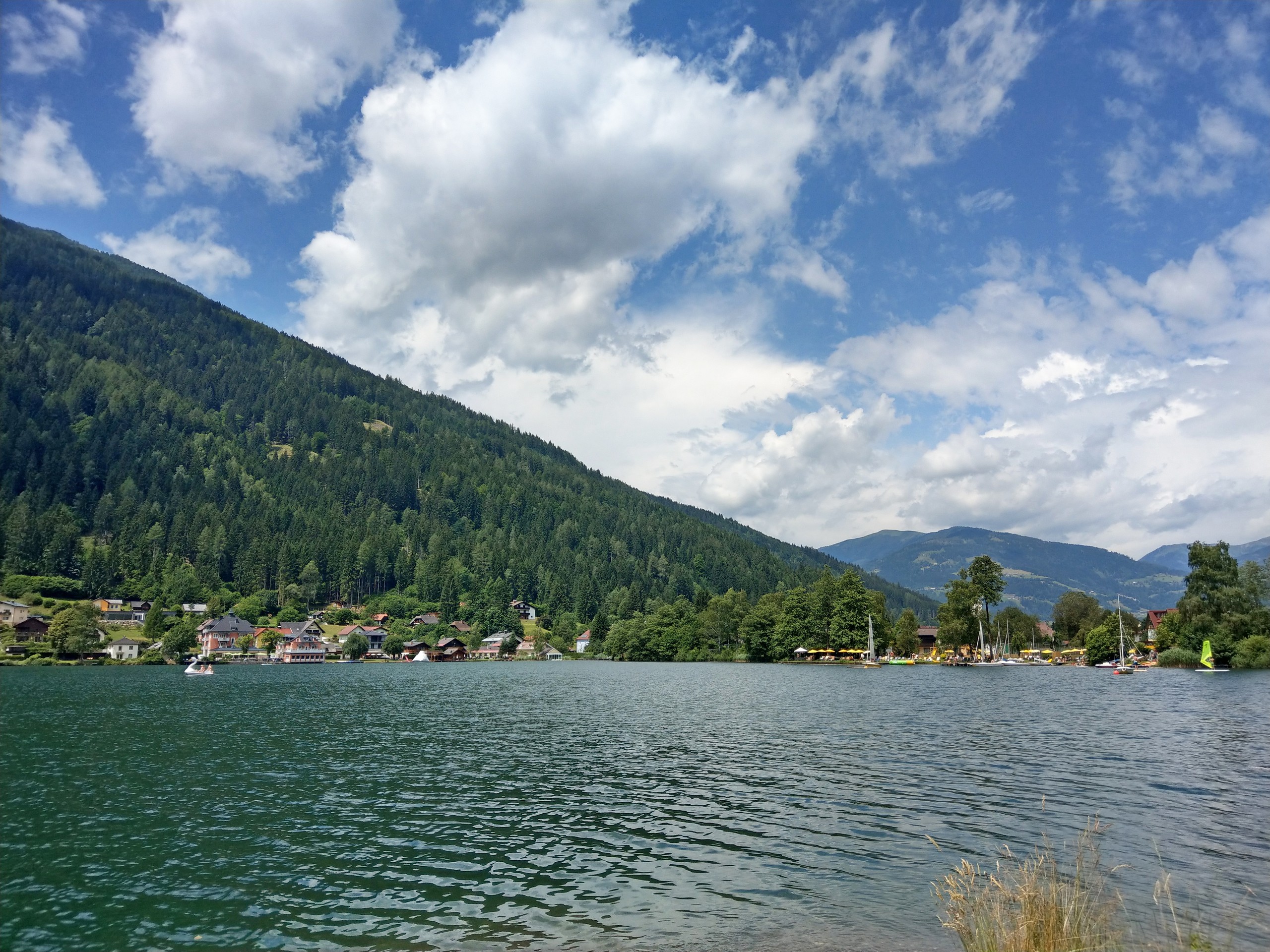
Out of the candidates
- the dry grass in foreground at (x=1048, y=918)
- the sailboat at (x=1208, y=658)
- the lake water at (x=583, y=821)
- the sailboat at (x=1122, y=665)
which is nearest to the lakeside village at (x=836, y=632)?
the sailboat at (x=1208, y=658)

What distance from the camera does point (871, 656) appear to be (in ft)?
501

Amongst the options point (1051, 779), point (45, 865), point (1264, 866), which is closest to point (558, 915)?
point (45, 865)

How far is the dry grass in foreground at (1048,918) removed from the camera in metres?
12.2

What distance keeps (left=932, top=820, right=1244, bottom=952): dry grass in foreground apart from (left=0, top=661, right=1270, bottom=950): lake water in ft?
3.53

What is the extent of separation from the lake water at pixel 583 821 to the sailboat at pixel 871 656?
303 feet

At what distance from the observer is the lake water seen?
16.1 metres

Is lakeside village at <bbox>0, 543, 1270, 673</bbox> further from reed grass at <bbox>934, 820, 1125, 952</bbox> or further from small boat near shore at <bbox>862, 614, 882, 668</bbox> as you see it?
reed grass at <bbox>934, 820, 1125, 952</bbox>

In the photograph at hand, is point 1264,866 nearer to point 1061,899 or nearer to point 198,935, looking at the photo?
point 1061,899

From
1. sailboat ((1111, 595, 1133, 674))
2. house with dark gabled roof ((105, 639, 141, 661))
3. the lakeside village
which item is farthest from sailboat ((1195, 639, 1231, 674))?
house with dark gabled roof ((105, 639, 141, 661))

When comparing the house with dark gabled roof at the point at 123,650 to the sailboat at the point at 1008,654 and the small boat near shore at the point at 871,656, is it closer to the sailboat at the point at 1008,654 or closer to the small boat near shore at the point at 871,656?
the small boat near shore at the point at 871,656

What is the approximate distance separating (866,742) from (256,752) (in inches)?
1328

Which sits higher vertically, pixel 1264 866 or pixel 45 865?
pixel 1264 866

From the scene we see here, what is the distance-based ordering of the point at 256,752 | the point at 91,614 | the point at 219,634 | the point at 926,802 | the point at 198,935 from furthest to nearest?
the point at 219,634 < the point at 91,614 < the point at 256,752 < the point at 926,802 < the point at 198,935

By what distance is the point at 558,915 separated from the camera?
1628 centimetres
